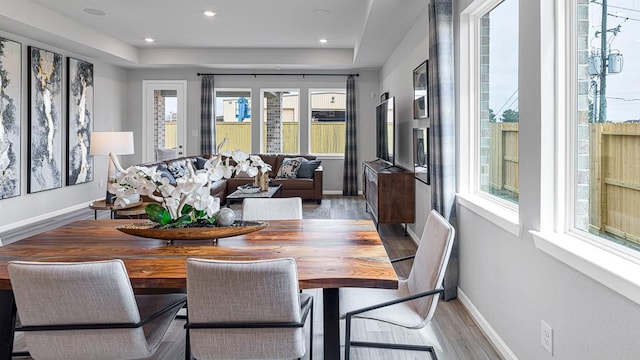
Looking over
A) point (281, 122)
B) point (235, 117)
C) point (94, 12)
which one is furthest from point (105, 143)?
point (281, 122)

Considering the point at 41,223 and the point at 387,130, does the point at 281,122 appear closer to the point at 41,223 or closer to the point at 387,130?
the point at 387,130

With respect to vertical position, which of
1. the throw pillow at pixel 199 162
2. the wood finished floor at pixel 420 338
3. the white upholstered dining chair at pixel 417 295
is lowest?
the wood finished floor at pixel 420 338

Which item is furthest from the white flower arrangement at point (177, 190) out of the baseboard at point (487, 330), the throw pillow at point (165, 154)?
the throw pillow at point (165, 154)

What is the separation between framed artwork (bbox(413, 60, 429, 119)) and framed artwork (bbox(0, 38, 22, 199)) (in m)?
4.93

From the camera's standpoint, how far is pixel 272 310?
149 centimetres

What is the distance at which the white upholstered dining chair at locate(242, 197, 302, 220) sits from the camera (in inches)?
110

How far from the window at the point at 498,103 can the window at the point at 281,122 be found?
6.33 m

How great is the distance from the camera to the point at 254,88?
29.7 ft

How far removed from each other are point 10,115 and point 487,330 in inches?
235

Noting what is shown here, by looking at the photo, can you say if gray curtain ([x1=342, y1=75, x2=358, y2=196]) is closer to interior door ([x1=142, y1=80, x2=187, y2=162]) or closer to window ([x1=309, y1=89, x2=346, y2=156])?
window ([x1=309, y1=89, x2=346, y2=156])

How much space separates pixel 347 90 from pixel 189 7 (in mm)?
3978

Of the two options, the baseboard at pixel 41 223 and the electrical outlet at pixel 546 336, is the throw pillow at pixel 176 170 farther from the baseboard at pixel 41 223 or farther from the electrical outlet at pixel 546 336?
the electrical outlet at pixel 546 336

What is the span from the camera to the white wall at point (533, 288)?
4.79ft

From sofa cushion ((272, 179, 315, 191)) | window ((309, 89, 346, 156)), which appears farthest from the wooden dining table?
window ((309, 89, 346, 156))
